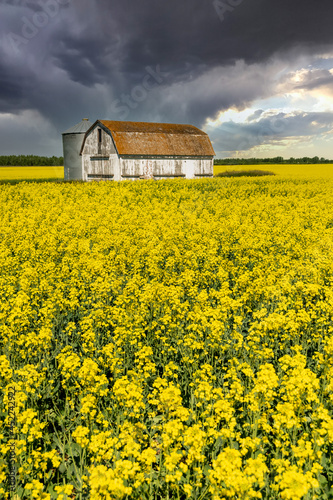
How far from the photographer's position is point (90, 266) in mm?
9086

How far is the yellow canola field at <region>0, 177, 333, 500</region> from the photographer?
3465 millimetres

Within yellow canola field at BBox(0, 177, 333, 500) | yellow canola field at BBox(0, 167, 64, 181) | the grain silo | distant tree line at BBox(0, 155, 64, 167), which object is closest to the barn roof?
the grain silo

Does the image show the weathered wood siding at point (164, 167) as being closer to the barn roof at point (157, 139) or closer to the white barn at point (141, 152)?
the white barn at point (141, 152)

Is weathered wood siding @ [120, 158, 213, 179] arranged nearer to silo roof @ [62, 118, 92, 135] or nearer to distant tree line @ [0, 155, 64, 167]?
silo roof @ [62, 118, 92, 135]

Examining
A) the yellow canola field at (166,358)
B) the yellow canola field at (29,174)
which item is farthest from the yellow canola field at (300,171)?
the yellow canola field at (29,174)

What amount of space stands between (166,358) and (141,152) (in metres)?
37.2

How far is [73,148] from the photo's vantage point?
48750mm

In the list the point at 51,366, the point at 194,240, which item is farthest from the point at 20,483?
the point at 194,240

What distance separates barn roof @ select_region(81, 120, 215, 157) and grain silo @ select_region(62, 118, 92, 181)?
25.2 feet

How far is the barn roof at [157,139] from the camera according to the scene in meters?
40.5

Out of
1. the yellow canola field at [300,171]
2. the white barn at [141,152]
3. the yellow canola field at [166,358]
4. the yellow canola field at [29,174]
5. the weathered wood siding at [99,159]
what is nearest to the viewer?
the yellow canola field at [166,358]

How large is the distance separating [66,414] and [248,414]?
2472mm

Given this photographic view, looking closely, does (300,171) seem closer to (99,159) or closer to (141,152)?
(141,152)

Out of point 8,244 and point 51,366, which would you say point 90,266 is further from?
point 8,244
